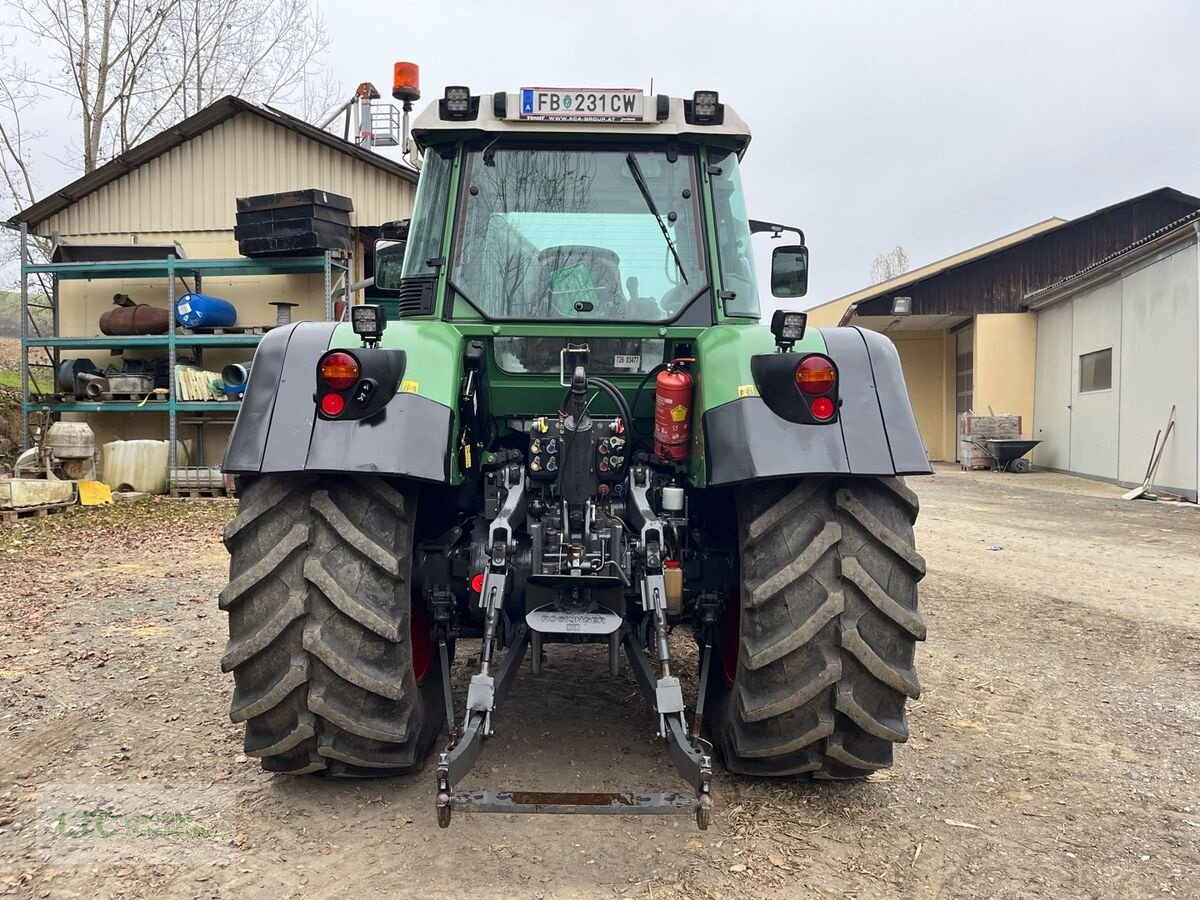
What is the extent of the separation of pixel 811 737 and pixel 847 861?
37cm

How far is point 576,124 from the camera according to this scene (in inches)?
142

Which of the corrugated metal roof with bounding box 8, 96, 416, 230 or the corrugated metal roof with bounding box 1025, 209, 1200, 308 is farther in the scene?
the corrugated metal roof with bounding box 1025, 209, 1200, 308

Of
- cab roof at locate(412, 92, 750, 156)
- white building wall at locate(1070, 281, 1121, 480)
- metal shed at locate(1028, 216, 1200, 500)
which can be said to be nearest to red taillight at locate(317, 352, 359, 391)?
cab roof at locate(412, 92, 750, 156)

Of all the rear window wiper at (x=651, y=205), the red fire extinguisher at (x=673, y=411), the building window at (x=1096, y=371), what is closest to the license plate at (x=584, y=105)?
the rear window wiper at (x=651, y=205)

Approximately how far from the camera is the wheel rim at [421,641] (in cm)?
350

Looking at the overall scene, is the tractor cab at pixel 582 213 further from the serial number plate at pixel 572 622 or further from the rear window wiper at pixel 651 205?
the serial number plate at pixel 572 622

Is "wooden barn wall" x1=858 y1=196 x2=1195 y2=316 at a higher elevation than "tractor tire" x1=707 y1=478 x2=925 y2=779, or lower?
higher

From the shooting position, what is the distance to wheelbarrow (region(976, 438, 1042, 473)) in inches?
749

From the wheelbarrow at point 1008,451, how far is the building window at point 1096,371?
1.75m

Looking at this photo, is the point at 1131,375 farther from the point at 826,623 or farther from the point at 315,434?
the point at 315,434

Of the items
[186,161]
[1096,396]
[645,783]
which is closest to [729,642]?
[645,783]

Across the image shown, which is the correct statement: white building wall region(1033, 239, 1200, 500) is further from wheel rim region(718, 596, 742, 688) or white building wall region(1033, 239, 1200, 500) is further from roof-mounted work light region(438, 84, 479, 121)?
roof-mounted work light region(438, 84, 479, 121)

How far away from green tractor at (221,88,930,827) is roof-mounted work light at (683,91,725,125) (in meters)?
0.01

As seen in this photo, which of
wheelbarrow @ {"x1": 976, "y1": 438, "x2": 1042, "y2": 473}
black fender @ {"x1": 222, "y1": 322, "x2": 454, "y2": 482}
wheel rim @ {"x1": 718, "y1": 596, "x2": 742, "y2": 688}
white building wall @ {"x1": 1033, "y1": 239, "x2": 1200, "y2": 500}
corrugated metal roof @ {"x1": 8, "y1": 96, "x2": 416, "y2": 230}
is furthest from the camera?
wheelbarrow @ {"x1": 976, "y1": 438, "x2": 1042, "y2": 473}
